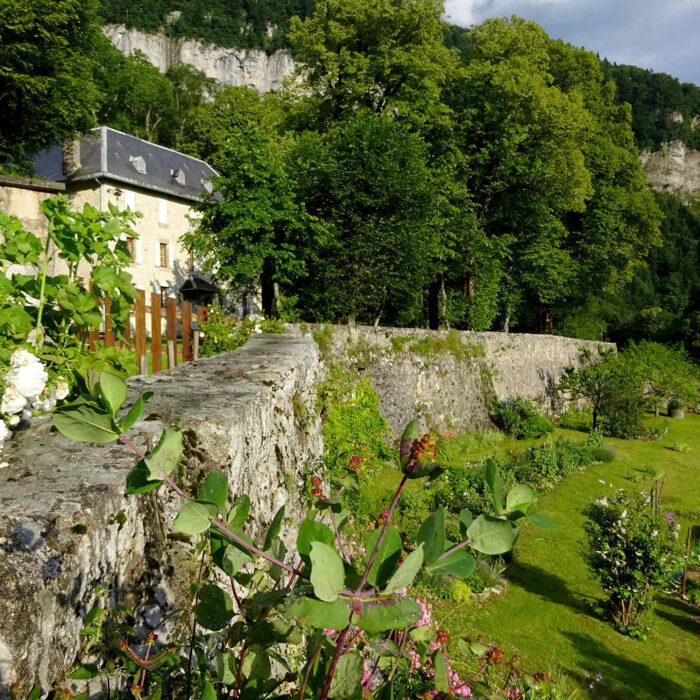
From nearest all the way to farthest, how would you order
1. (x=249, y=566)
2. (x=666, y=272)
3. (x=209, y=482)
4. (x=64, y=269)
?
(x=209, y=482) → (x=249, y=566) → (x=64, y=269) → (x=666, y=272)

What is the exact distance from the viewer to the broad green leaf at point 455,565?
3.17 ft

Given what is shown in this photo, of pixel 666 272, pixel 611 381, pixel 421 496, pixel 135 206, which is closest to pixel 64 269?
pixel 135 206

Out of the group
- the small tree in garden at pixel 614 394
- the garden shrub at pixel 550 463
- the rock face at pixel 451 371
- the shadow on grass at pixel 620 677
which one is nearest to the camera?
the shadow on grass at pixel 620 677

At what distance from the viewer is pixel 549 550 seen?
9.90m

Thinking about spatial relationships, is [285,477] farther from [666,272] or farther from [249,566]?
[666,272]

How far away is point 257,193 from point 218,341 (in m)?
7.00

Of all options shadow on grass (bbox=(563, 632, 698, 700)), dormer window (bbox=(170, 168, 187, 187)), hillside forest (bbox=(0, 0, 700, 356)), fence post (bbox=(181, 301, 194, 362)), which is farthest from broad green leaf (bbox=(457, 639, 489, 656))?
dormer window (bbox=(170, 168, 187, 187))

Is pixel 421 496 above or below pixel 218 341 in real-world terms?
below

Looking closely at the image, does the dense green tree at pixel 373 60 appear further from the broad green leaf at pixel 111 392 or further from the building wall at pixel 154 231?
the broad green leaf at pixel 111 392

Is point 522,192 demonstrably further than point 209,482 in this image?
Yes

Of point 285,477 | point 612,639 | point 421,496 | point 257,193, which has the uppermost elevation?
point 257,193

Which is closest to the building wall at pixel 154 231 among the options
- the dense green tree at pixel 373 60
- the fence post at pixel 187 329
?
the dense green tree at pixel 373 60

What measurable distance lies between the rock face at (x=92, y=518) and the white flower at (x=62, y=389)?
0.86 feet

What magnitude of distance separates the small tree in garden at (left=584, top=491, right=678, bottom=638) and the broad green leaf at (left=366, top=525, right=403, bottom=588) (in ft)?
26.5
